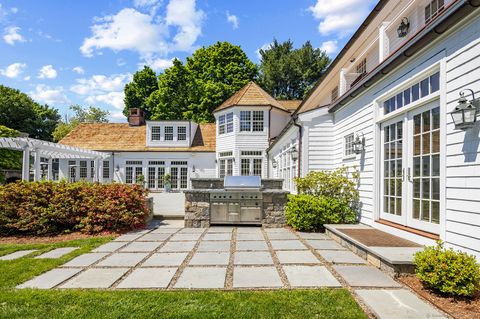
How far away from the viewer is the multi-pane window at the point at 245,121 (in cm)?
1725

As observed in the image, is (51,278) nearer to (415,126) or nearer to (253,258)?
(253,258)

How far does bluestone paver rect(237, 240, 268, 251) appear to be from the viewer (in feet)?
17.9

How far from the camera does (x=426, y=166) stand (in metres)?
4.55

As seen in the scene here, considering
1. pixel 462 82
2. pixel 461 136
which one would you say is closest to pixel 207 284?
pixel 461 136

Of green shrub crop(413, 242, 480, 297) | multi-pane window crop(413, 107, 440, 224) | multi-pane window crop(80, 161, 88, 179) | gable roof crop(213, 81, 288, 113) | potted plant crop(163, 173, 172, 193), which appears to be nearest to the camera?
green shrub crop(413, 242, 480, 297)

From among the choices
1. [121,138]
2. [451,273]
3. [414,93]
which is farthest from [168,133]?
[451,273]

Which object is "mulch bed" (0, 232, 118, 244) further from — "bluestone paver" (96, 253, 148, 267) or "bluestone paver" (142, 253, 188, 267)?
"bluestone paver" (142, 253, 188, 267)

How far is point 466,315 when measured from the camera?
8.94 ft

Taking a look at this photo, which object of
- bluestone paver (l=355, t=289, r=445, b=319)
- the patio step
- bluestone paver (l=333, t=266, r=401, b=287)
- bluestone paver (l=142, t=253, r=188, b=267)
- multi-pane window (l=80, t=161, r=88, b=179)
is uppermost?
multi-pane window (l=80, t=161, r=88, b=179)

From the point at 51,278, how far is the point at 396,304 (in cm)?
425

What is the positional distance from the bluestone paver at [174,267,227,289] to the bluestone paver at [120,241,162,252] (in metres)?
1.55

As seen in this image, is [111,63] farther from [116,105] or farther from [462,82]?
[116,105]

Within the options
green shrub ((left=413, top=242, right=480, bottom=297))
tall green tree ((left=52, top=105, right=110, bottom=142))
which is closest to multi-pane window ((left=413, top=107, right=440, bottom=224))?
green shrub ((left=413, top=242, right=480, bottom=297))

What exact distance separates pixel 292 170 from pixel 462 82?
7106mm
